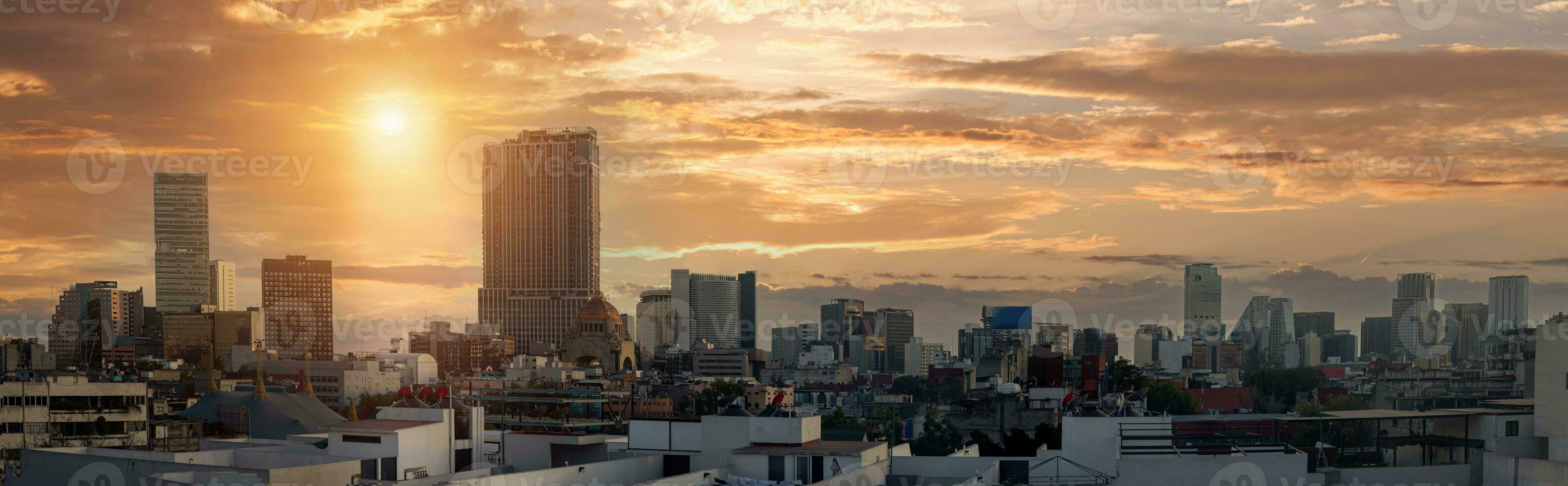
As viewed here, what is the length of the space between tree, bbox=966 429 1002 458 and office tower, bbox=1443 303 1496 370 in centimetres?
7704

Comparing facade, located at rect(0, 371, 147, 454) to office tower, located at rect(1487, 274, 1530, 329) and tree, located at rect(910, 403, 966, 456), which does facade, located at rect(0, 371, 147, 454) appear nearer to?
tree, located at rect(910, 403, 966, 456)

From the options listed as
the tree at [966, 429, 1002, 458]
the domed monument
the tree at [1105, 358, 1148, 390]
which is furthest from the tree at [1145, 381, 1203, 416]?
the domed monument

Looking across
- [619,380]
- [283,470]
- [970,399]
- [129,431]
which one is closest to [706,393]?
[619,380]

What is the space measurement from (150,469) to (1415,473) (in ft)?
108

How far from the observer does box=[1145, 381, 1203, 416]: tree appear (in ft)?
327

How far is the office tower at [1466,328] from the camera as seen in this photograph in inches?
5743

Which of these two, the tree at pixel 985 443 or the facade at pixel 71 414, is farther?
the tree at pixel 985 443

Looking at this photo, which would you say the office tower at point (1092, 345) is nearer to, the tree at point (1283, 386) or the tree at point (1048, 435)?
the tree at point (1283, 386)

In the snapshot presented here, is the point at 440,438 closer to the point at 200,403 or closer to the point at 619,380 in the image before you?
the point at 200,403

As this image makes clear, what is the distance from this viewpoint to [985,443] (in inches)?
2864

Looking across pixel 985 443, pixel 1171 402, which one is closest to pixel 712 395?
pixel 1171 402

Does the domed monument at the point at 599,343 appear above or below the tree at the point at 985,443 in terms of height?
below

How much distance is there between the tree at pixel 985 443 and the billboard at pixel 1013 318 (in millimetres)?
76301

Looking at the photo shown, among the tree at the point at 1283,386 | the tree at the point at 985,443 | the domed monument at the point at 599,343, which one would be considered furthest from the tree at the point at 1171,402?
the domed monument at the point at 599,343
